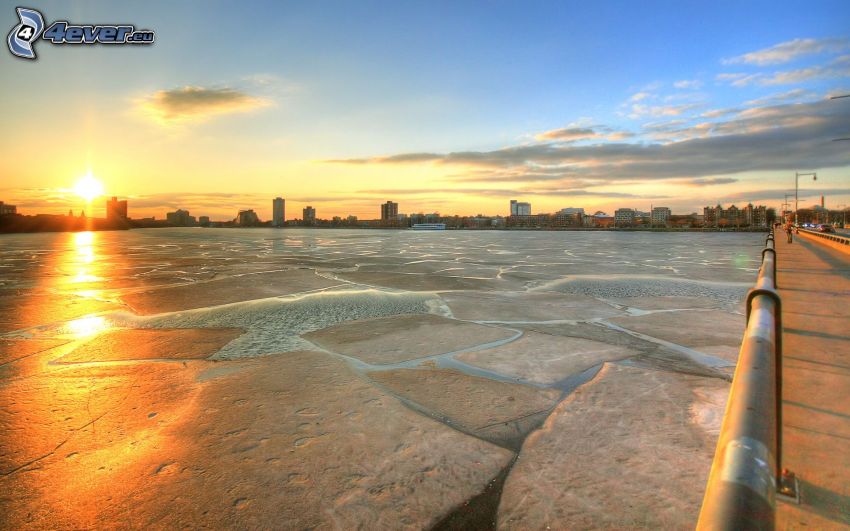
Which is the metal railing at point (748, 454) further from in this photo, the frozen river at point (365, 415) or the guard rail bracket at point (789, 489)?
the frozen river at point (365, 415)

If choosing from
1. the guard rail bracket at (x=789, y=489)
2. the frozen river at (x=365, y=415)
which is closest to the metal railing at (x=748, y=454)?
the guard rail bracket at (x=789, y=489)

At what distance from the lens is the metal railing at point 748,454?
0.81 metres

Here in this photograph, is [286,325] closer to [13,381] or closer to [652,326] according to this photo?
[13,381]

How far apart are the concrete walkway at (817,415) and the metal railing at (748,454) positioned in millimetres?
965

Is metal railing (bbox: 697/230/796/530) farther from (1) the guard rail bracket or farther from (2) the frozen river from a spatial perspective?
(2) the frozen river

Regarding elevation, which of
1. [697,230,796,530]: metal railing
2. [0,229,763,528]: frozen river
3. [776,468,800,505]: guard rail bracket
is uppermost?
Result: [697,230,796,530]: metal railing

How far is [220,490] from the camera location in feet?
7.54

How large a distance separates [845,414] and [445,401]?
241cm

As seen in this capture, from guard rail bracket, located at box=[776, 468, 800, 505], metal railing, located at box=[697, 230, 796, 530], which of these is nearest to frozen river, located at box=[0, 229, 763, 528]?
guard rail bracket, located at box=[776, 468, 800, 505]

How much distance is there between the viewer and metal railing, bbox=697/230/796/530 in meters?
0.81

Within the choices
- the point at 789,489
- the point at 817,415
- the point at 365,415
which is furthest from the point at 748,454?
the point at 365,415

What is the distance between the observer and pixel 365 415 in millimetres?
3137

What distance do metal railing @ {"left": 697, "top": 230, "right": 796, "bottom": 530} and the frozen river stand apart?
3.68ft

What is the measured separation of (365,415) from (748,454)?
2.55m
